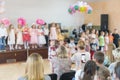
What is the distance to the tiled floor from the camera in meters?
6.14

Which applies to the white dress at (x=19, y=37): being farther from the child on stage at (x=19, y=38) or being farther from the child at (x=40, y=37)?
the child at (x=40, y=37)

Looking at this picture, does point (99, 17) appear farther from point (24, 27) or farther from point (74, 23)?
point (24, 27)

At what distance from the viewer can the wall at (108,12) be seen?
10.9 metres

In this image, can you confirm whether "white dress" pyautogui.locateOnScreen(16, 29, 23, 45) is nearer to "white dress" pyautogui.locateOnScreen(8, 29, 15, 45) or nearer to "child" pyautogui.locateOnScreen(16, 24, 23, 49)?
"child" pyautogui.locateOnScreen(16, 24, 23, 49)

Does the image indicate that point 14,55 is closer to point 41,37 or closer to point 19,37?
point 19,37

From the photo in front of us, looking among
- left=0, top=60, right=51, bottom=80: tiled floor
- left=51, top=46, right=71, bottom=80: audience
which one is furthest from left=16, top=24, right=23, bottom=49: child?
left=51, top=46, right=71, bottom=80: audience

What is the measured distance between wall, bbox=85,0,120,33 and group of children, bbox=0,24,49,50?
13.0 feet

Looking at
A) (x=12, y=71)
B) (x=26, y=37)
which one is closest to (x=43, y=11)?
(x=26, y=37)

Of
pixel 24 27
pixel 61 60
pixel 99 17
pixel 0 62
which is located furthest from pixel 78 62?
pixel 99 17

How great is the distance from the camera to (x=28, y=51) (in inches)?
346

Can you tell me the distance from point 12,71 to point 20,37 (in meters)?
2.36

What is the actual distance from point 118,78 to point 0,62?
21.8 feet

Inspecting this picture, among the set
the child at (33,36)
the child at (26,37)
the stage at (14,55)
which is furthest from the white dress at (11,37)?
the child at (33,36)

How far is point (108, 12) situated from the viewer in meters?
11.4
